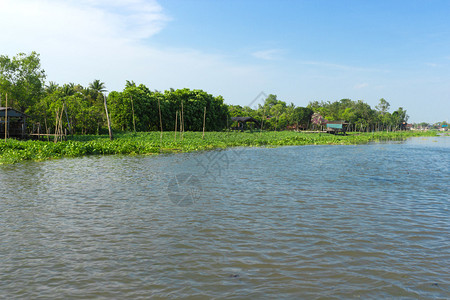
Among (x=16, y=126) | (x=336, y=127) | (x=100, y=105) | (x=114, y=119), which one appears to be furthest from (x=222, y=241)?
(x=336, y=127)

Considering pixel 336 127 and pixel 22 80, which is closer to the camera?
pixel 22 80

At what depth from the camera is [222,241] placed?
6.68 m

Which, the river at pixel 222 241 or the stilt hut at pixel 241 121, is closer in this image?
the river at pixel 222 241

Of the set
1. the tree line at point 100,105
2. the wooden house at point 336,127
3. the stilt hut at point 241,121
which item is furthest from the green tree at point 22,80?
the wooden house at point 336,127

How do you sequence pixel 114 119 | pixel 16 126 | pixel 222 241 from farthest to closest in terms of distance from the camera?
pixel 114 119 < pixel 16 126 < pixel 222 241

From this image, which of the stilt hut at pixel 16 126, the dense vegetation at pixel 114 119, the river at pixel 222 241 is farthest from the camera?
the stilt hut at pixel 16 126

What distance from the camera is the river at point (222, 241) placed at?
4.87 m

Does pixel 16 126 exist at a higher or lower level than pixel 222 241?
higher

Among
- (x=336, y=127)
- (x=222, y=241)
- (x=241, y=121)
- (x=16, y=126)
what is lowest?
(x=222, y=241)

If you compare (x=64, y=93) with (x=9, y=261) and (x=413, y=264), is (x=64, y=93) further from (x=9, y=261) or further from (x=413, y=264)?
(x=413, y=264)

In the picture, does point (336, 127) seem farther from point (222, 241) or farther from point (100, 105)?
point (222, 241)

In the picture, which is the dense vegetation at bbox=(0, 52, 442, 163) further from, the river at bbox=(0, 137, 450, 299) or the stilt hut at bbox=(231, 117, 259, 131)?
the river at bbox=(0, 137, 450, 299)

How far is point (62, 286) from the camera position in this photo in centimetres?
484

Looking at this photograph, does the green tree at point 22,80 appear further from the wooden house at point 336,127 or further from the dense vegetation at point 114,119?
the wooden house at point 336,127
